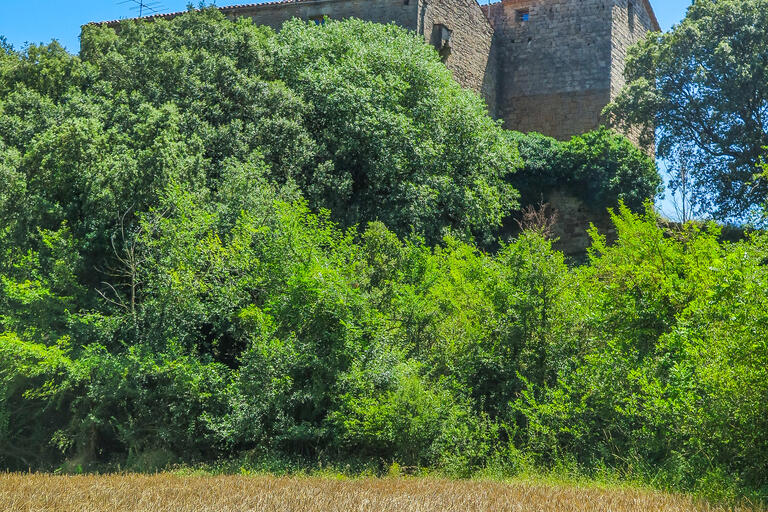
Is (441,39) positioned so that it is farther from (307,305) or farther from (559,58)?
(307,305)

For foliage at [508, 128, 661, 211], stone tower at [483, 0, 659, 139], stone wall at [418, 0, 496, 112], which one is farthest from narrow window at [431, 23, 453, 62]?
stone tower at [483, 0, 659, 139]

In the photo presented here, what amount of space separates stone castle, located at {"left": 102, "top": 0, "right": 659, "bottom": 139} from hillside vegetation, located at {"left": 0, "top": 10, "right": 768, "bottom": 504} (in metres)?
12.2

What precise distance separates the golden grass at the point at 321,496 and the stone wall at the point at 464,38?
23074 millimetres

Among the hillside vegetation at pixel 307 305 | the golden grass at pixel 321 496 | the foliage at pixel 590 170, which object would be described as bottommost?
the golden grass at pixel 321 496

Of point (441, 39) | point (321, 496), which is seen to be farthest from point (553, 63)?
point (321, 496)

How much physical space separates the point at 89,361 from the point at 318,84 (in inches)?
404

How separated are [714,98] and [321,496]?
24269mm

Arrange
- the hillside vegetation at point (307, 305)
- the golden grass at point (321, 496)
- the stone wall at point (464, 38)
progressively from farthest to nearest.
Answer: the stone wall at point (464, 38), the hillside vegetation at point (307, 305), the golden grass at point (321, 496)

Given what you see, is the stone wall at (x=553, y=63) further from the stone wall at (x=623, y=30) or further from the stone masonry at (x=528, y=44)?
the stone wall at (x=623, y=30)

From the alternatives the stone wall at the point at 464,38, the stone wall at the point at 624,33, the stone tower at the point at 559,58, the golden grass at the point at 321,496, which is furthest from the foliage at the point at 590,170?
the golden grass at the point at 321,496

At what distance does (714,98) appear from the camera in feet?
93.5

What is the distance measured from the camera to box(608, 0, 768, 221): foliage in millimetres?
27922

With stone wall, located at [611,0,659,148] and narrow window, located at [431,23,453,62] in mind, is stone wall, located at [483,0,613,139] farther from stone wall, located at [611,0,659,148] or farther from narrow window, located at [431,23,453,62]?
narrow window, located at [431,23,453,62]

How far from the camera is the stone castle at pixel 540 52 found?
33.7m
